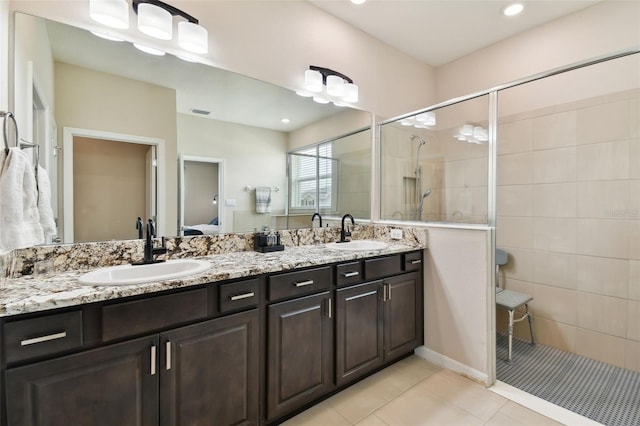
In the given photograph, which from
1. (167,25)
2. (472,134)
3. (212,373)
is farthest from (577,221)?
(167,25)

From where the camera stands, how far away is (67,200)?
146 centimetres

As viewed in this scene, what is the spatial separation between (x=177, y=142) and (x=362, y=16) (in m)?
1.83

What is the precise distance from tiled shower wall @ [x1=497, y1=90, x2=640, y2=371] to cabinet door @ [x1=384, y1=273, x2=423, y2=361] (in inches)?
31.6

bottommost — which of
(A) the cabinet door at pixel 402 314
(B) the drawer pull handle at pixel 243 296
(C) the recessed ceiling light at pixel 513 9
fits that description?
(A) the cabinet door at pixel 402 314

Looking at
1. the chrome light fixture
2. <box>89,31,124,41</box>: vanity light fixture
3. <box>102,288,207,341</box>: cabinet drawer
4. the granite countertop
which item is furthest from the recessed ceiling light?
<box>102,288,207,341</box>: cabinet drawer

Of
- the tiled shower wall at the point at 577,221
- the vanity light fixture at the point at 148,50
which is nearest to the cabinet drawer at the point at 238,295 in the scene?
the vanity light fixture at the point at 148,50

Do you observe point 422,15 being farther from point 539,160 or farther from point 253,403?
point 253,403

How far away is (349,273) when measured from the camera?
1.83 meters

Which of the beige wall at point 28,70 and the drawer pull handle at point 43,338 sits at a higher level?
the beige wall at point 28,70

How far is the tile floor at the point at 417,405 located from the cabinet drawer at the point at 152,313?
0.93 m

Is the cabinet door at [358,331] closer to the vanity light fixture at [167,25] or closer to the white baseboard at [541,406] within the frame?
the white baseboard at [541,406]

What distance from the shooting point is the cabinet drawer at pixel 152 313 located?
107 cm

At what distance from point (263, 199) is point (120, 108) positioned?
0.99m

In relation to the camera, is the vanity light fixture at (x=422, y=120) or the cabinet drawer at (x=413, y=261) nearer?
the cabinet drawer at (x=413, y=261)
